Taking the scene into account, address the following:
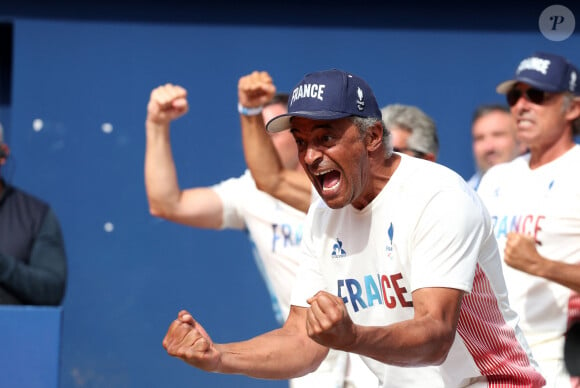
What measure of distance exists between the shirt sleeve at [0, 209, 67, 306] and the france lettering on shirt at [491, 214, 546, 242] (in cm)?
225

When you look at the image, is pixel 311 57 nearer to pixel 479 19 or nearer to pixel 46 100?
pixel 479 19

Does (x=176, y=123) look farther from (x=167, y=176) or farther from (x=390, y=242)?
(x=390, y=242)

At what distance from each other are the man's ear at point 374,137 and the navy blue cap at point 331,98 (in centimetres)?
4

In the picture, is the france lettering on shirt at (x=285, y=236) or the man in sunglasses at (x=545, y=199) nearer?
the man in sunglasses at (x=545, y=199)

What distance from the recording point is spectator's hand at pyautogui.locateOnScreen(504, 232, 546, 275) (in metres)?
4.46

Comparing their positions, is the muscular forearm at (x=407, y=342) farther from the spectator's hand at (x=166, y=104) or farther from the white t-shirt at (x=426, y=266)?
the spectator's hand at (x=166, y=104)

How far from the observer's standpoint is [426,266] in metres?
3.48

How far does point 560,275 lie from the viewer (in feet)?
15.0

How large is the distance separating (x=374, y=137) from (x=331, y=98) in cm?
24

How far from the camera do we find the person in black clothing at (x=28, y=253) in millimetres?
5734

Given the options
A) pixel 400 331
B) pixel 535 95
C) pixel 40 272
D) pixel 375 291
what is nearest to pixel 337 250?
pixel 375 291

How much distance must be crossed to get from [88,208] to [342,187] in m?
3.92

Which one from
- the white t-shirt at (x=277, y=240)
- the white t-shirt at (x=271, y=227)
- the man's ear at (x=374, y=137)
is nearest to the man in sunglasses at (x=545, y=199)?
the white t-shirt at (x=277, y=240)

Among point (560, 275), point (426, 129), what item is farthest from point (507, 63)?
point (560, 275)
